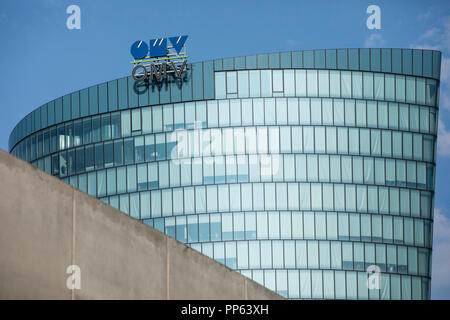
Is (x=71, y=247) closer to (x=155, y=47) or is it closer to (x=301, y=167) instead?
(x=301, y=167)

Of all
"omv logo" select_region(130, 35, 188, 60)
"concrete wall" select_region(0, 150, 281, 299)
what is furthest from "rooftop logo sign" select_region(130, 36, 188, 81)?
"concrete wall" select_region(0, 150, 281, 299)

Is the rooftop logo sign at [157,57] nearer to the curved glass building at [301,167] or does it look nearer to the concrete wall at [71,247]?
the curved glass building at [301,167]

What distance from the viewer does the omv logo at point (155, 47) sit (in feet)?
294

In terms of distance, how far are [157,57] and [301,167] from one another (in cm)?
1750

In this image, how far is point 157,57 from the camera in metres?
91.0

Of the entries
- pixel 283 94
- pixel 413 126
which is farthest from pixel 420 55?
pixel 283 94

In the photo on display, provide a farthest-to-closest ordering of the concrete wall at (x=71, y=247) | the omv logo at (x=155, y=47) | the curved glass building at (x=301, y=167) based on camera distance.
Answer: the omv logo at (x=155, y=47) → the curved glass building at (x=301, y=167) → the concrete wall at (x=71, y=247)

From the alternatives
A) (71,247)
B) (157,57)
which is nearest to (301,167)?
(157,57)

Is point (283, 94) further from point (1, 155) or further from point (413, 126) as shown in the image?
point (1, 155)

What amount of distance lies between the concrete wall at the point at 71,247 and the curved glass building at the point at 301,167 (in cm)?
6929

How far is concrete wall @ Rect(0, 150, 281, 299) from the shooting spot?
1335 cm

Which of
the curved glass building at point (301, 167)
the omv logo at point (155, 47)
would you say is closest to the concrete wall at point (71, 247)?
the curved glass building at point (301, 167)

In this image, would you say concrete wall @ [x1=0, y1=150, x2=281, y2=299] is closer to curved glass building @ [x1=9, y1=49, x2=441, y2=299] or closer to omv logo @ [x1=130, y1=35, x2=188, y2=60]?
curved glass building @ [x1=9, y1=49, x2=441, y2=299]
